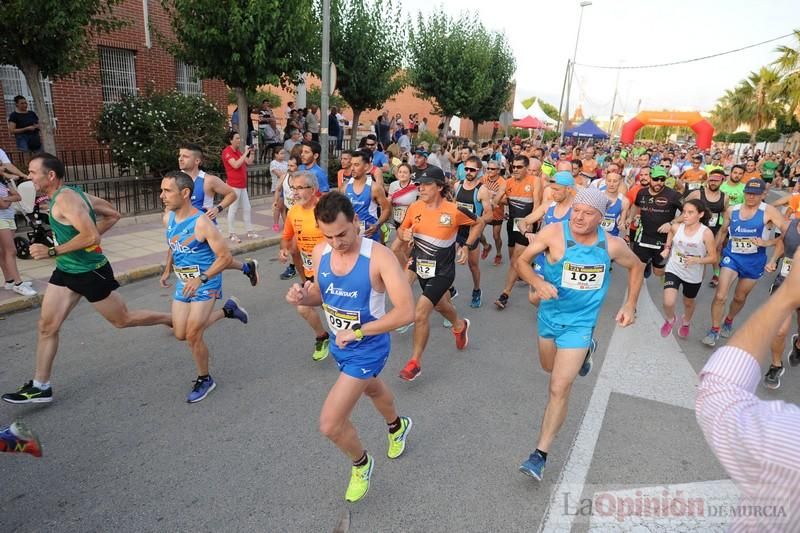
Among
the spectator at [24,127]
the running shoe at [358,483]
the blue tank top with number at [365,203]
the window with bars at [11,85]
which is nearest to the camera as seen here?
the running shoe at [358,483]

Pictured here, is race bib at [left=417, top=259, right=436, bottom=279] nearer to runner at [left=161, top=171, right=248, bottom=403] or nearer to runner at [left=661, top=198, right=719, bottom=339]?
runner at [left=161, top=171, right=248, bottom=403]

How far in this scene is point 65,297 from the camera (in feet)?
13.7

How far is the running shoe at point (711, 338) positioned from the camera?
5.85 metres

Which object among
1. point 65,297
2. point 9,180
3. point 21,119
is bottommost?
point 65,297

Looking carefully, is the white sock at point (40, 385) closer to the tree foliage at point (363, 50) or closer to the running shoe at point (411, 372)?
the running shoe at point (411, 372)

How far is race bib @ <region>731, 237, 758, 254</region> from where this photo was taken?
19.0ft

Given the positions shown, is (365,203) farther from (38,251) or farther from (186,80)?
(186,80)

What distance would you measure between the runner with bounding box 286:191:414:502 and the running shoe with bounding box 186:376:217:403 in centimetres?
174

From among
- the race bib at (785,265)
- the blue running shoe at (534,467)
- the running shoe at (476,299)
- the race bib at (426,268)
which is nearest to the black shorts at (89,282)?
the race bib at (426,268)

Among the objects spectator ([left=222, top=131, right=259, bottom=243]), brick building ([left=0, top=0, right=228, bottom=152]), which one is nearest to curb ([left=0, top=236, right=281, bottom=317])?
spectator ([left=222, top=131, right=259, bottom=243])

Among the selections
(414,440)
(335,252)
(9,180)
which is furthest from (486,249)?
(9,180)

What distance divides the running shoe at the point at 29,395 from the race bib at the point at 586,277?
4170mm

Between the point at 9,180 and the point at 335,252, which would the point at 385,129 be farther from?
the point at 335,252

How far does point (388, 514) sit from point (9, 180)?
714cm
